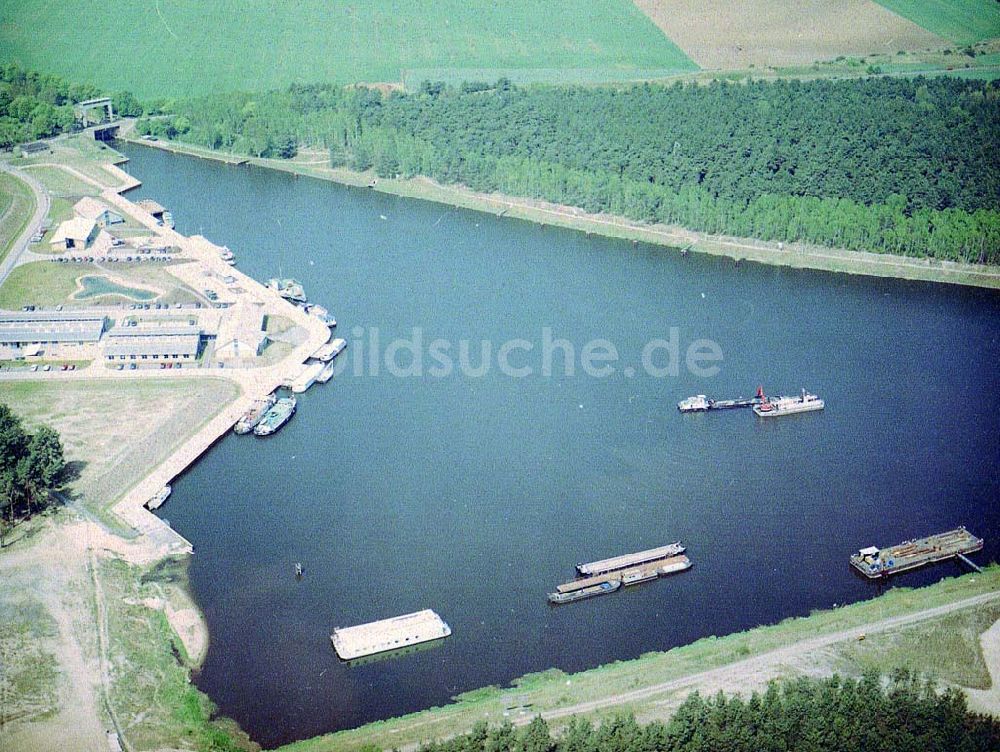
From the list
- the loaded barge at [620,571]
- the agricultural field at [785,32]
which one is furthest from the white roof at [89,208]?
the agricultural field at [785,32]

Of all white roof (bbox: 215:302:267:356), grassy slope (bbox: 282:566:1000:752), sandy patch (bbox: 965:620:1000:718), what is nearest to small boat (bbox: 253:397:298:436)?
white roof (bbox: 215:302:267:356)

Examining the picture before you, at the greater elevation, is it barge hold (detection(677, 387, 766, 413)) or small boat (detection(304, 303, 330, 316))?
small boat (detection(304, 303, 330, 316))

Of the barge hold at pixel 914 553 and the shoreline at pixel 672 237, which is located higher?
the shoreline at pixel 672 237

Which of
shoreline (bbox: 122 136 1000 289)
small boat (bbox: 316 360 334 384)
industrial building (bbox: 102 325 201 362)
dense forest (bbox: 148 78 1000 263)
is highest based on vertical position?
dense forest (bbox: 148 78 1000 263)

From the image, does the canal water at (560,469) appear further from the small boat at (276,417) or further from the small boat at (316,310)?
the small boat at (316,310)

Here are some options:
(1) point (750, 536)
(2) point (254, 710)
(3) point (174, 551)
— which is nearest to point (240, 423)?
(3) point (174, 551)

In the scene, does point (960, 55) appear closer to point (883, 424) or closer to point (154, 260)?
point (883, 424)

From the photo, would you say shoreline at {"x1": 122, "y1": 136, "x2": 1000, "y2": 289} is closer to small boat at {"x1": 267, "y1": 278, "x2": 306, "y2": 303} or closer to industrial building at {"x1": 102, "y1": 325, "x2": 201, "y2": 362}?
small boat at {"x1": 267, "y1": 278, "x2": 306, "y2": 303}
